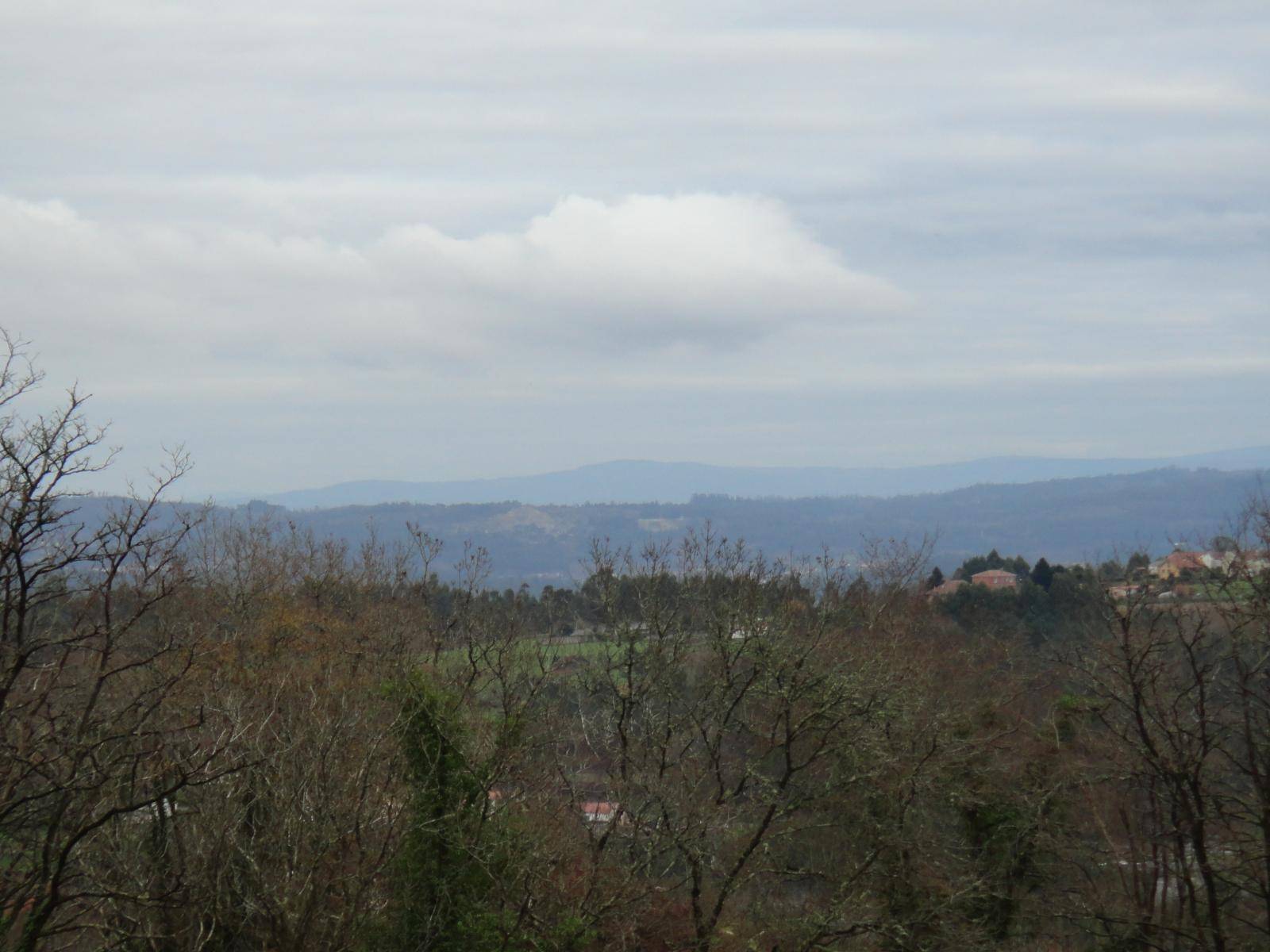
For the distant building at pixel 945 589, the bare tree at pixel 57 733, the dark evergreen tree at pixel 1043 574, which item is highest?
the bare tree at pixel 57 733

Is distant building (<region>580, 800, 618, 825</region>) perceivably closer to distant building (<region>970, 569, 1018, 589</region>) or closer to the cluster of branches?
the cluster of branches

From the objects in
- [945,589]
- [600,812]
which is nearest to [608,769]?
[600,812]

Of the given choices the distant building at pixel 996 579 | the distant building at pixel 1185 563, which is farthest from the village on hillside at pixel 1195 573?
the distant building at pixel 996 579

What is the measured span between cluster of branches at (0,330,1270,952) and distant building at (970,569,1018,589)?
49700mm

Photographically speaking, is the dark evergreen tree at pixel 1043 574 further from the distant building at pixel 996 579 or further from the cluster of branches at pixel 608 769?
the cluster of branches at pixel 608 769

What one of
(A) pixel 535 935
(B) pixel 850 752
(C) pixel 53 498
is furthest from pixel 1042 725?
(C) pixel 53 498

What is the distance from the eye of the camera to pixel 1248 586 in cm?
2069

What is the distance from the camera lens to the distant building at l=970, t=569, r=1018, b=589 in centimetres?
8056

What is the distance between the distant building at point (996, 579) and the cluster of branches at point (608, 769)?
49.7 metres

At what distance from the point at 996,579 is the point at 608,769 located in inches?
2777

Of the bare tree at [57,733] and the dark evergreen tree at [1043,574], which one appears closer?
the bare tree at [57,733]

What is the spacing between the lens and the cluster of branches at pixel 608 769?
47.0 ft

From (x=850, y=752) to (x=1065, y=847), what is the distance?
5.59m

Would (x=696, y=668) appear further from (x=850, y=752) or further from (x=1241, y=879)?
(x=1241, y=879)
